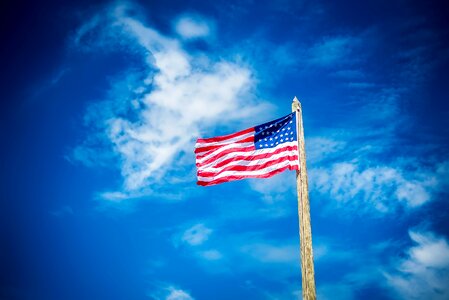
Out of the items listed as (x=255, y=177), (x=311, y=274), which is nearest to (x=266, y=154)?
(x=255, y=177)

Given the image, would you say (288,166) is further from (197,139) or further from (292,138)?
(197,139)

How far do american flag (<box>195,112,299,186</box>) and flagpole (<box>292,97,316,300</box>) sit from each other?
0.40 meters

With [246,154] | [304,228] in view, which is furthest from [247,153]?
[304,228]

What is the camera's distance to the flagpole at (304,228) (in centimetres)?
692

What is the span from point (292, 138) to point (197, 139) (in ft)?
10.7

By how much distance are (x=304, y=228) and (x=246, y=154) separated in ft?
10.8

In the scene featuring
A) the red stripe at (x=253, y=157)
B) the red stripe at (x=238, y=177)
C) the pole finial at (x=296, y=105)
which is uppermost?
the pole finial at (x=296, y=105)

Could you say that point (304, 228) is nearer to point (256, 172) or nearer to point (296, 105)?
point (256, 172)

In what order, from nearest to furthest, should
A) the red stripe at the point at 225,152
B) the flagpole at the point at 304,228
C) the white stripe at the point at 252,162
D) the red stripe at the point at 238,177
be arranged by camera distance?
the flagpole at the point at 304,228
the red stripe at the point at 238,177
the white stripe at the point at 252,162
the red stripe at the point at 225,152

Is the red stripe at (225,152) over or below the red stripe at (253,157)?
over

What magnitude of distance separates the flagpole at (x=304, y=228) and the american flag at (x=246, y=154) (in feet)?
1.31

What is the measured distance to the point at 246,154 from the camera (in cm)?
1011

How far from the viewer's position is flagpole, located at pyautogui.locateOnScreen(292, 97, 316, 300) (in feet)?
22.7

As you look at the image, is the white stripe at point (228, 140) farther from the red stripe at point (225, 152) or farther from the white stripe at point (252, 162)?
the white stripe at point (252, 162)
